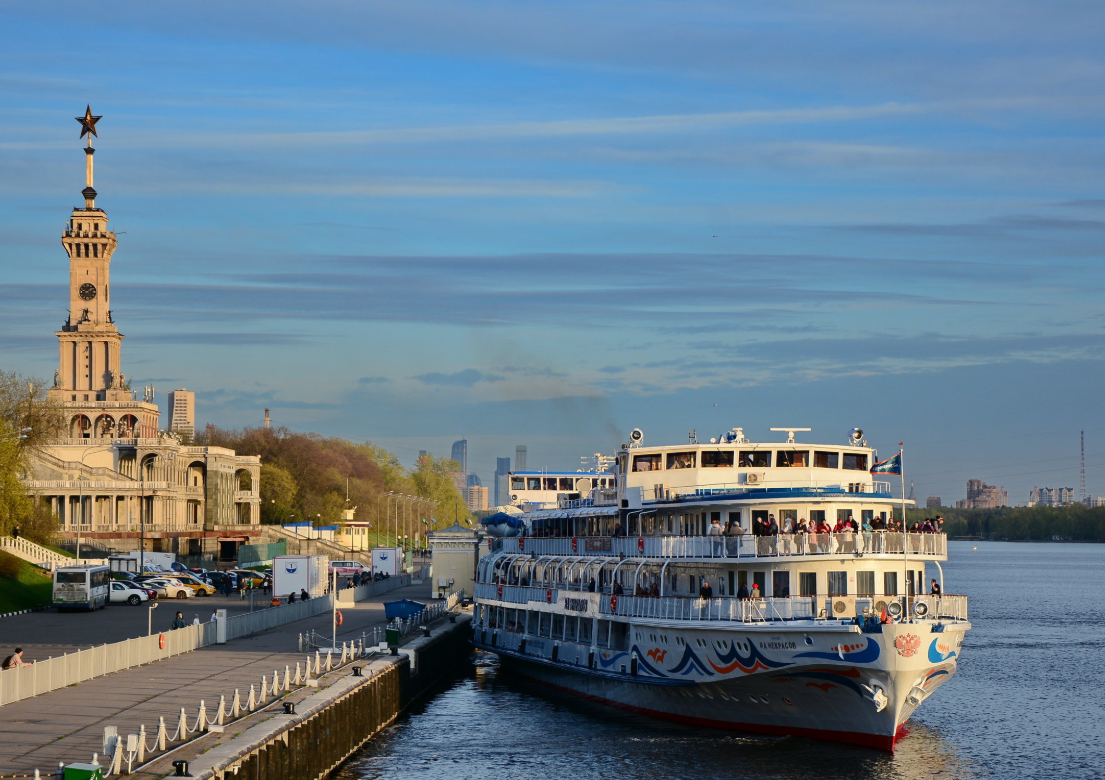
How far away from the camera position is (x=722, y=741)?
141ft

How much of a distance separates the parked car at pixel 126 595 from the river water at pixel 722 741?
23.7m

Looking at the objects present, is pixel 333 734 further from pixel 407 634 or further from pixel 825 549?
pixel 407 634

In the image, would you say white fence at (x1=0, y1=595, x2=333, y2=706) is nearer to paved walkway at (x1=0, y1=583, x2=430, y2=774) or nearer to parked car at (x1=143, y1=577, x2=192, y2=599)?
paved walkway at (x1=0, y1=583, x2=430, y2=774)

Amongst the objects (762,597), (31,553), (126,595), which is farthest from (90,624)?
(762,597)

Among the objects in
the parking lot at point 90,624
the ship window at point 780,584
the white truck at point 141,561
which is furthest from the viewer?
the white truck at point 141,561

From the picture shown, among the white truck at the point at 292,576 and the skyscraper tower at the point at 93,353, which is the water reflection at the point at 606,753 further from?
the skyscraper tower at the point at 93,353

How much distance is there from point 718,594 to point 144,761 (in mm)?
20240

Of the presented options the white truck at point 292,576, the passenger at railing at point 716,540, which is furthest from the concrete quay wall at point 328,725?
the white truck at point 292,576

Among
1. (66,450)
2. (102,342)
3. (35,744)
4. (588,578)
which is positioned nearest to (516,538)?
(588,578)

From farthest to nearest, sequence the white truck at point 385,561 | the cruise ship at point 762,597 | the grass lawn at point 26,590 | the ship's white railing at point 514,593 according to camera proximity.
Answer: the white truck at point 385,561, the grass lawn at point 26,590, the ship's white railing at point 514,593, the cruise ship at point 762,597

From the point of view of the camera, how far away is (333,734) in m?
39.3

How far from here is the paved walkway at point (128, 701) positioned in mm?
30484

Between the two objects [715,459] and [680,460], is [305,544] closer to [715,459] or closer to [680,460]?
[680,460]

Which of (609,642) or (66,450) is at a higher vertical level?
(66,450)
